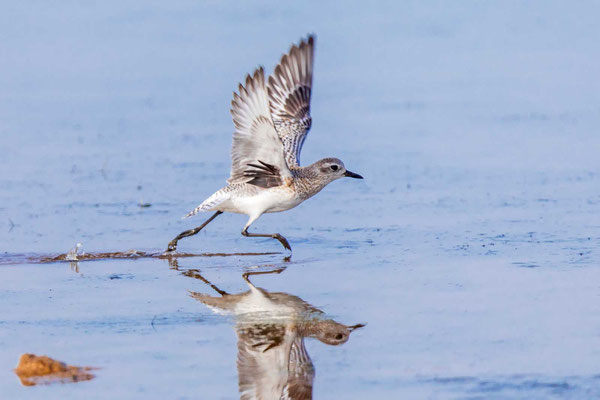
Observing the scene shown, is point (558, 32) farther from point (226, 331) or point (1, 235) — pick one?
point (226, 331)

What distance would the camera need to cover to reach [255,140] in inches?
362

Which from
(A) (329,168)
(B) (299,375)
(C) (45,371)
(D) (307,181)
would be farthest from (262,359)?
(A) (329,168)

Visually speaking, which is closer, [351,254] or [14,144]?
[351,254]

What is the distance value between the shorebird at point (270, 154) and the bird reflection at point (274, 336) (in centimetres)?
145

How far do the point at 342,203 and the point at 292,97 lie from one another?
3.71 feet

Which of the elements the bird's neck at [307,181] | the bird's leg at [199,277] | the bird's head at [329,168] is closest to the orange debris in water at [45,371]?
→ the bird's leg at [199,277]

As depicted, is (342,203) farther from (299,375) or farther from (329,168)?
(299,375)

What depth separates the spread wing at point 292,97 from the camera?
10.7 metres

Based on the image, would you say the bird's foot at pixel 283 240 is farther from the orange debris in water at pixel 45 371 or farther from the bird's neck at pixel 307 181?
the orange debris in water at pixel 45 371

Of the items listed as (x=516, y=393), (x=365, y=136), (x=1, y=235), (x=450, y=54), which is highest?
(x=450, y=54)

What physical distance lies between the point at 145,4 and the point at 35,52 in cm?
390

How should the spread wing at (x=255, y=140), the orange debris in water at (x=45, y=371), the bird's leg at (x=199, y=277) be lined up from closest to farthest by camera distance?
the orange debris in water at (x=45, y=371)
the bird's leg at (x=199, y=277)
the spread wing at (x=255, y=140)

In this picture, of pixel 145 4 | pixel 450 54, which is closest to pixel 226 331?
pixel 450 54

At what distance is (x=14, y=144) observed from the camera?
13.2m
